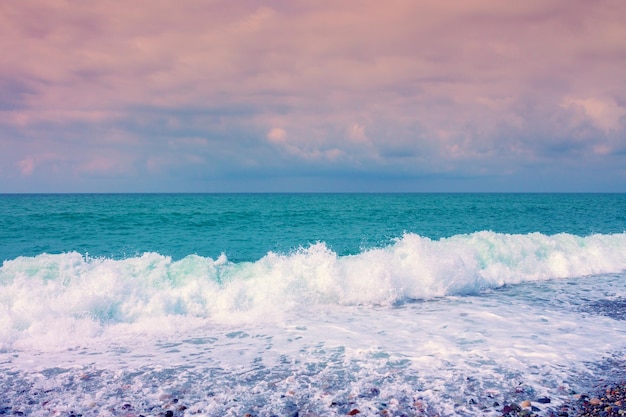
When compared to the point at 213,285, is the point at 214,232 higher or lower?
lower

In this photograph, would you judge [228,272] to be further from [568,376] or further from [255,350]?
[568,376]

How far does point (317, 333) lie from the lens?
893cm

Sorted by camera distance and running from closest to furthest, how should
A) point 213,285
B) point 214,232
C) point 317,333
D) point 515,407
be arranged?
point 515,407
point 317,333
point 213,285
point 214,232

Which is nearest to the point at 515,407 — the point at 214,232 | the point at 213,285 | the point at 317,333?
the point at 317,333

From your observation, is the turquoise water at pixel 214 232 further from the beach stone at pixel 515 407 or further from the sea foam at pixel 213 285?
the beach stone at pixel 515 407

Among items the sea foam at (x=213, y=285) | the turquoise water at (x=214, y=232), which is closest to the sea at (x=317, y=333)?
the sea foam at (x=213, y=285)

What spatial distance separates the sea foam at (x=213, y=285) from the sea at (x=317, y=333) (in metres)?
0.04

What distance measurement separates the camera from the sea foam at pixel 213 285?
30.3ft

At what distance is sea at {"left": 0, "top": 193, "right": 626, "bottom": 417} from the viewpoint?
5871mm

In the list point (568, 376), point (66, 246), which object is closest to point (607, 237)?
point (568, 376)

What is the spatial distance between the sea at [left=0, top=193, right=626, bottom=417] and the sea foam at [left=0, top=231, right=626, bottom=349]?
4 centimetres

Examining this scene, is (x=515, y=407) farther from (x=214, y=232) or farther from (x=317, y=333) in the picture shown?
(x=214, y=232)

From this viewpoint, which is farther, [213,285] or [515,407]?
[213,285]

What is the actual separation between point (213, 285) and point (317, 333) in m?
3.84
